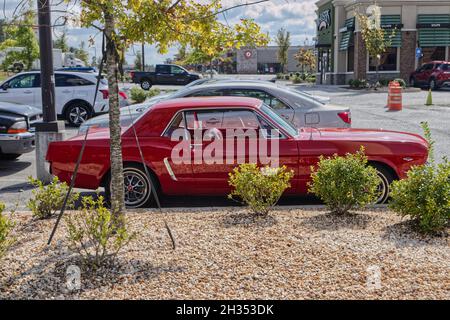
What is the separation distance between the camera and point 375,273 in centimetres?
416

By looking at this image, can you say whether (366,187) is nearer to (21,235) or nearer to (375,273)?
(375,273)

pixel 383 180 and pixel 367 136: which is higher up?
pixel 367 136

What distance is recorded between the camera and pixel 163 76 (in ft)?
142

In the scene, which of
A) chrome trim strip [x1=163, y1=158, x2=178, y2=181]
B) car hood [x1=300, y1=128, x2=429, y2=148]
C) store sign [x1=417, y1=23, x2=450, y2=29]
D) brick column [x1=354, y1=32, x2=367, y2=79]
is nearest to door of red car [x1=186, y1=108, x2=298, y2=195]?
chrome trim strip [x1=163, y1=158, x2=178, y2=181]

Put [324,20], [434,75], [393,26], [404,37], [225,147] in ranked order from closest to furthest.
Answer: [225,147]
[434,75]
[393,26]
[404,37]
[324,20]

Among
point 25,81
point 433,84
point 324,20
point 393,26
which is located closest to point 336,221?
point 25,81

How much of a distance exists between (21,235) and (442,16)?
40.5m

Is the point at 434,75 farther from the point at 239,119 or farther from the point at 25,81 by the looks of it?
the point at 239,119

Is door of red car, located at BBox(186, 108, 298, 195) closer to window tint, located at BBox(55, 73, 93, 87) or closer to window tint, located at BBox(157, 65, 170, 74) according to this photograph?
window tint, located at BBox(55, 73, 93, 87)

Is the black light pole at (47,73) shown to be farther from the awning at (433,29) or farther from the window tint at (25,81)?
the awning at (433,29)

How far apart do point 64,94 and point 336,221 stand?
13.0 metres

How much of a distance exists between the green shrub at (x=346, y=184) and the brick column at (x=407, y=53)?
37.3m

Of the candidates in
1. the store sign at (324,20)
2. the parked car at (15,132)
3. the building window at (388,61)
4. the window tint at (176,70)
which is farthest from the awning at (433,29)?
the parked car at (15,132)
